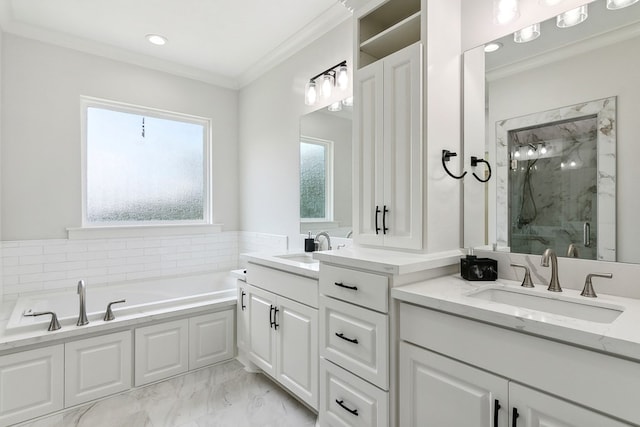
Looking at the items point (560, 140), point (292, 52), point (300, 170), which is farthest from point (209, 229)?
point (560, 140)

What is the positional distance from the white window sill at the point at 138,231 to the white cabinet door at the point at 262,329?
1440 mm

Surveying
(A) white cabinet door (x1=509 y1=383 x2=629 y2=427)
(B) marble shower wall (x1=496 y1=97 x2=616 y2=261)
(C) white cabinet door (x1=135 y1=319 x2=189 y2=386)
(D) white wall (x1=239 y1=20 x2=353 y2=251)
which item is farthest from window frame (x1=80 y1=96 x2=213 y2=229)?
(A) white cabinet door (x1=509 y1=383 x2=629 y2=427)

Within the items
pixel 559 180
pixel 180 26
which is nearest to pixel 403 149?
pixel 559 180

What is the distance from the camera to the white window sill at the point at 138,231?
298cm

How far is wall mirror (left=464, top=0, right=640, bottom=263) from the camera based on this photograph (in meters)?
1.29

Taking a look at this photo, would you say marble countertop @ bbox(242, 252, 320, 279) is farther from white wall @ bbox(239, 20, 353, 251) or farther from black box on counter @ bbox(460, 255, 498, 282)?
black box on counter @ bbox(460, 255, 498, 282)

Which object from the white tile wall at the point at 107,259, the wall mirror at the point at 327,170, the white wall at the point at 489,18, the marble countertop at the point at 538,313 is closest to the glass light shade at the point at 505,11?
the white wall at the point at 489,18

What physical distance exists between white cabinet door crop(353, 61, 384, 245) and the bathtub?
1539 mm

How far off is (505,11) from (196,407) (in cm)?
287

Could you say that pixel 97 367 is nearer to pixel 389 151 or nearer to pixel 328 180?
pixel 328 180

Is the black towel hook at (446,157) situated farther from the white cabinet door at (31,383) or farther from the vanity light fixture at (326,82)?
the white cabinet door at (31,383)

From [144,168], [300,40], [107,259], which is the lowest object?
[107,259]

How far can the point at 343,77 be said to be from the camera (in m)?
2.47

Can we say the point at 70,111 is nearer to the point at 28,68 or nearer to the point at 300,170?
the point at 28,68
